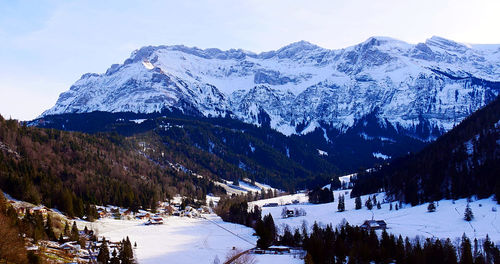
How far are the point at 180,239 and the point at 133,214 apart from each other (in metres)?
40.7

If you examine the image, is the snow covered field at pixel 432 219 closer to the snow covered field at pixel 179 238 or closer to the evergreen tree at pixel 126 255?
the snow covered field at pixel 179 238

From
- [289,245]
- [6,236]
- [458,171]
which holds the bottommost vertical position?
[289,245]

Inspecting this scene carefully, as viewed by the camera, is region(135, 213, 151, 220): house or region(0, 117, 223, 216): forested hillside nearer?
region(0, 117, 223, 216): forested hillside

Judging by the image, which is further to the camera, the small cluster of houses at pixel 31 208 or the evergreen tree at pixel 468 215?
the evergreen tree at pixel 468 215

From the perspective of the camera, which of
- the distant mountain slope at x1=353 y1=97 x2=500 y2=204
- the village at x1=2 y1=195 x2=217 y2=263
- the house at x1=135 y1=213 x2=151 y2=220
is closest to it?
the village at x1=2 y1=195 x2=217 y2=263

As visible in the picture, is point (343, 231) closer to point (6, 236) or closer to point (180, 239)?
point (180, 239)

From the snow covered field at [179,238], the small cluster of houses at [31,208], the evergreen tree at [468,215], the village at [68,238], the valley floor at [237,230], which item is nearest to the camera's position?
the village at [68,238]

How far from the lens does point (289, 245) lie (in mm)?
127312

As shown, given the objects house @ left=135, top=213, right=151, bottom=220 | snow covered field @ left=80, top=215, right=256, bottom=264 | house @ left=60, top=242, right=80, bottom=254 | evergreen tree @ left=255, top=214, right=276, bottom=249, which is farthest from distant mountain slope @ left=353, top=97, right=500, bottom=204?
house @ left=60, top=242, right=80, bottom=254

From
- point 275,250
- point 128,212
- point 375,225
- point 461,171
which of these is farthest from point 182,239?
point 461,171

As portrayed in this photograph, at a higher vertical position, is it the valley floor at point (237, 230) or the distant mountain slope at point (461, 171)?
the distant mountain slope at point (461, 171)

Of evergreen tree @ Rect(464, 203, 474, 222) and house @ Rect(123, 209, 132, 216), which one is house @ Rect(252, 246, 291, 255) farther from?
house @ Rect(123, 209, 132, 216)

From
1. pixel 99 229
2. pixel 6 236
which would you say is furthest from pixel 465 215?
pixel 6 236

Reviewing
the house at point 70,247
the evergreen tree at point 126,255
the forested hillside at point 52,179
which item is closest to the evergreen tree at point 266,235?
the evergreen tree at point 126,255
